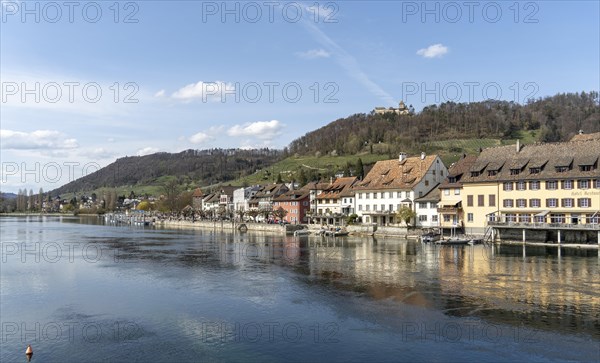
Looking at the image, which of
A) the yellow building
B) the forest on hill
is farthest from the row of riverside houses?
the forest on hill

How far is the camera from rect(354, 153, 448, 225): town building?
77938 millimetres

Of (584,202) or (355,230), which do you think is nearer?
(584,202)

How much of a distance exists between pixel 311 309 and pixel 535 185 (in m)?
41.1

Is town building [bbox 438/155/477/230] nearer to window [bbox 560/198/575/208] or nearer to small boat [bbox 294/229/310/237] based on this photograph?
window [bbox 560/198/575/208]

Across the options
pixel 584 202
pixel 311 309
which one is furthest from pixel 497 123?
pixel 311 309

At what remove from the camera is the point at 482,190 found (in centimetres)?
6569

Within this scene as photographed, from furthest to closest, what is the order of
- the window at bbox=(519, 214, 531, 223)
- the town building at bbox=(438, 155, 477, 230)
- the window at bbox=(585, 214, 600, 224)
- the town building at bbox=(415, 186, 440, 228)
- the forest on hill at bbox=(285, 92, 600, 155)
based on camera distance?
the forest on hill at bbox=(285, 92, 600, 155), the town building at bbox=(415, 186, 440, 228), the town building at bbox=(438, 155, 477, 230), the window at bbox=(519, 214, 531, 223), the window at bbox=(585, 214, 600, 224)

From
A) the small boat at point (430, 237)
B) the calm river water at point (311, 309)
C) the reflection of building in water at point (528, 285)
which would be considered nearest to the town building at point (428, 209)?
the small boat at point (430, 237)

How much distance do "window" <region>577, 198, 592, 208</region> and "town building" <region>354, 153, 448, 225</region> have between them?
2412cm

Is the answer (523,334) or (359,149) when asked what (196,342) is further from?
(359,149)

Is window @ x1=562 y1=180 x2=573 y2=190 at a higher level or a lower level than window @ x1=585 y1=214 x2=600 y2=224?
higher

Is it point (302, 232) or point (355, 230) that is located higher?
point (355, 230)

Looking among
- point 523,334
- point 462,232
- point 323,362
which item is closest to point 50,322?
point 323,362

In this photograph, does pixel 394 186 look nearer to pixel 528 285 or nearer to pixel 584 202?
pixel 584 202
